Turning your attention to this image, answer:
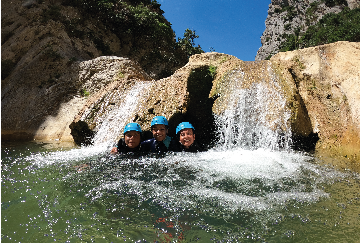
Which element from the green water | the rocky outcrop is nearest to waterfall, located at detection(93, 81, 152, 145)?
the green water

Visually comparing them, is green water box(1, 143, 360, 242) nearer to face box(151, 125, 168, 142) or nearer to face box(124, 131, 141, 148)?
face box(124, 131, 141, 148)

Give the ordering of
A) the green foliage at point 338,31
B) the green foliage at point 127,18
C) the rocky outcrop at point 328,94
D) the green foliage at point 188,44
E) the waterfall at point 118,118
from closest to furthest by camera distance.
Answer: the rocky outcrop at point 328,94, the waterfall at point 118,118, the green foliage at point 127,18, the green foliage at point 188,44, the green foliage at point 338,31

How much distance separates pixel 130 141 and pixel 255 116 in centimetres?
340

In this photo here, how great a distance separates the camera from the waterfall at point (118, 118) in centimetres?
664

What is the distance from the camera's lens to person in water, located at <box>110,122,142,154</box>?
529 centimetres

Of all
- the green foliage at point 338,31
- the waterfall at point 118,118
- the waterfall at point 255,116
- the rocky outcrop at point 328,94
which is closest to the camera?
the waterfall at point 255,116

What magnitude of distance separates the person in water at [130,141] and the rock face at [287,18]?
171 feet

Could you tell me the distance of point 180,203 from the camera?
9.19ft

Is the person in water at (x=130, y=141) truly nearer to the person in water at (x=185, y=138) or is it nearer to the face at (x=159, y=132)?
the face at (x=159, y=132)

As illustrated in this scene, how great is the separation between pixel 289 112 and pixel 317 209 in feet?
13.1

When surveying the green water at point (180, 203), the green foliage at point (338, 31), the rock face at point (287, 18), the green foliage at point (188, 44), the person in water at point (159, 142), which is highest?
the rock face at point (287, 18)

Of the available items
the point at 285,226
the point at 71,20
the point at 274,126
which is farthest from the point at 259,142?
the point at 71,20

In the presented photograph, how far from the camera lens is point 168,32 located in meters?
18.4

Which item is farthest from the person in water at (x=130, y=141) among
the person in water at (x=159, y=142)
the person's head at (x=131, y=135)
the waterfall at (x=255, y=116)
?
the waterfall at (x=255, y=116)
